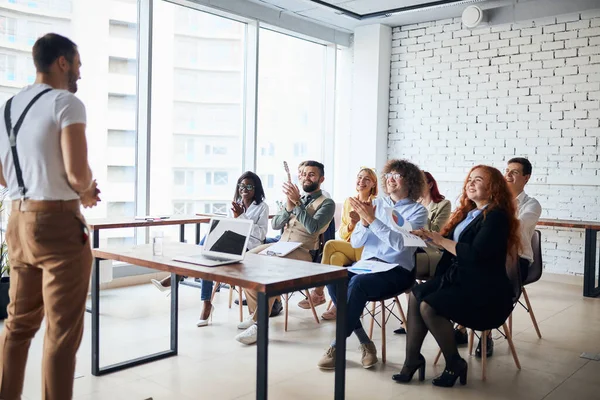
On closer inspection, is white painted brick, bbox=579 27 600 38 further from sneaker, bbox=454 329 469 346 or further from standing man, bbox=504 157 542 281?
sneaker, bbox=454 329 469 346

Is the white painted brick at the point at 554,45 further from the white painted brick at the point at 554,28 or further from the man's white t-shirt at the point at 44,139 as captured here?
the man's white t-shirt at the point at 44,139

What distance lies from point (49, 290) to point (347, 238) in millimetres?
2668

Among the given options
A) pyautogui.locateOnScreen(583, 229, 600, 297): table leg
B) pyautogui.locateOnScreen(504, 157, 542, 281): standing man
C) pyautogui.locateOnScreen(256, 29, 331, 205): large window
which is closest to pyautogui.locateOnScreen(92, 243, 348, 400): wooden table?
pyautogui.locateOnScreen(504, 157, 542, 281): standing man

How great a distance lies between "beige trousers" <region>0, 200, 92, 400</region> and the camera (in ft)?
6.85

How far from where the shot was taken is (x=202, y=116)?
6.34 meters

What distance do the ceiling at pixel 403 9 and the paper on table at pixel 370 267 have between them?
369cm

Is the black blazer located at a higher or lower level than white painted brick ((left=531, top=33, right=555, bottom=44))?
lower

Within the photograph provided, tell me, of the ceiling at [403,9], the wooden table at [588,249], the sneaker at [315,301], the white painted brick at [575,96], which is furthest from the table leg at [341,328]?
the white painted brick at [575,96]

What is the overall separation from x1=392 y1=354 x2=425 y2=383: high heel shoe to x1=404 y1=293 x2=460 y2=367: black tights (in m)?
0.02

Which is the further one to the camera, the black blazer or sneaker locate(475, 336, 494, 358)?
sneaker locate(475, 336, 494, 358)

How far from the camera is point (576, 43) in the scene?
6047mm

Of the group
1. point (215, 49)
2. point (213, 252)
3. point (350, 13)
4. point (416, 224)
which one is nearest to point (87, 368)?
point (213, 252)

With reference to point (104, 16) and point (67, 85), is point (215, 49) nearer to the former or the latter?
point (104, 16)

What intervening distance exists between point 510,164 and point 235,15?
3.60 metres
